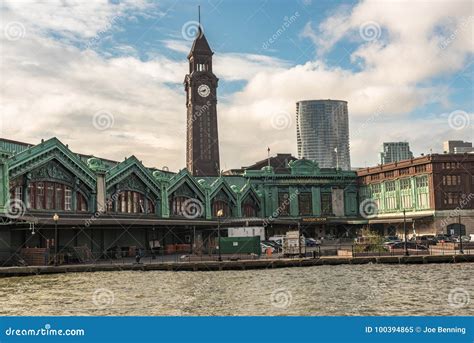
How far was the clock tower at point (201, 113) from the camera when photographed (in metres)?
145

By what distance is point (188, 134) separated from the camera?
151 meters

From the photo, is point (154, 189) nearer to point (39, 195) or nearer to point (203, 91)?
point (39, 195)

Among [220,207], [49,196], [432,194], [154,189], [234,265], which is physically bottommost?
[234,265]

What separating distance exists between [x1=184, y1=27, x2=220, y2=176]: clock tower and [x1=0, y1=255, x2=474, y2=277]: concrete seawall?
85347 millimetres

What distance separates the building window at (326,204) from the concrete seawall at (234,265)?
204 ft

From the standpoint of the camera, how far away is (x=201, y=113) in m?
147

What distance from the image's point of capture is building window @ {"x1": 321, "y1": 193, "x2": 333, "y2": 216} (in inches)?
4825

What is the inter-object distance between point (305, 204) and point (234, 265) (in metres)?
66.5

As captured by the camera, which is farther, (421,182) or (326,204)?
(326,204)

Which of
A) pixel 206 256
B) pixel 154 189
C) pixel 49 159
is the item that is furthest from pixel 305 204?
pixel 49 159

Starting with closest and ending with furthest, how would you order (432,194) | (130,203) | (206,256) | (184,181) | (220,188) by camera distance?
(206,256)
(130,203)
(184,181)
(220,188)
(432,194)
